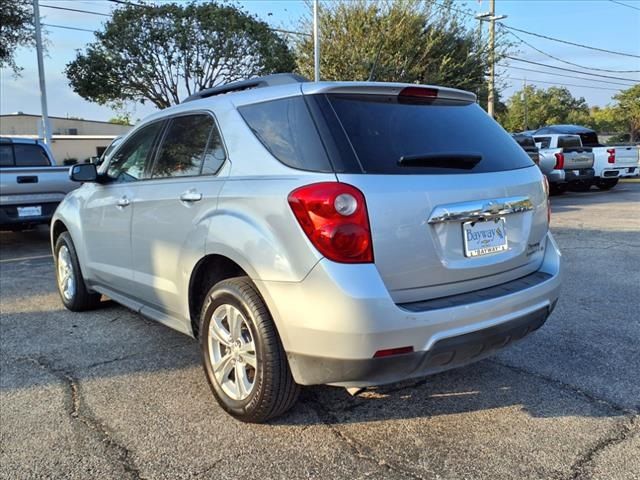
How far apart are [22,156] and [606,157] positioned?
1508 centimetres

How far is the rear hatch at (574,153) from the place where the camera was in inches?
619

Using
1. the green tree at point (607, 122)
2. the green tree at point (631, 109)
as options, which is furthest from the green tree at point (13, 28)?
the green tree at point (607, 122)

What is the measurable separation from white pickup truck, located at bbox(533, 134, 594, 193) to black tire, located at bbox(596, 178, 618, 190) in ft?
4.54

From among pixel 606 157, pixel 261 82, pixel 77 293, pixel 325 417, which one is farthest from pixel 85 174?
pixel 606 157

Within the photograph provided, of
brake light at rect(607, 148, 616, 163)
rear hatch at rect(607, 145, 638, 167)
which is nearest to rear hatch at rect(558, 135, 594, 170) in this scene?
brake light at rect(607, 148, 616, 163)

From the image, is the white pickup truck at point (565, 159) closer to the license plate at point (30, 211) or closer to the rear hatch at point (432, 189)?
the license plate at point (30, 211)

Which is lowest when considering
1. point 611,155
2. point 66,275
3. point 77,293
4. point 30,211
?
point 77,293

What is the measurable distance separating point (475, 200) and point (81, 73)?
26.2m

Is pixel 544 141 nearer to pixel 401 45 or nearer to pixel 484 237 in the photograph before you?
pixel 401 45

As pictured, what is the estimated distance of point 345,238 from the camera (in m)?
2.49

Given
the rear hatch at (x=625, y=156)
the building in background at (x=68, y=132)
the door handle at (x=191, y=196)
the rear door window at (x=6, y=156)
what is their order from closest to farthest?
1. the door handle at (x=191, y=196)
2. the rear door window at (x=6, y=156)
3. the rear hatch at (x=625, y=156)
4. the building in background at (x=68, y=132)

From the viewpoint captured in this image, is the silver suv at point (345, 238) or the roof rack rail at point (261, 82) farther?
the roof rack rail at point (261, 82)

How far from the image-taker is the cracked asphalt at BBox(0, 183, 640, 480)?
8.65ft

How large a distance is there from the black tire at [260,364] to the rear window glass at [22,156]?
818cm
